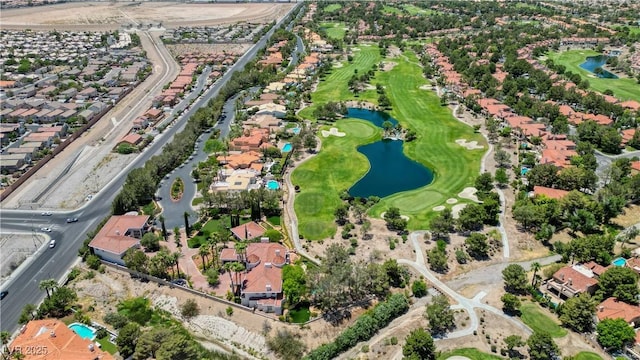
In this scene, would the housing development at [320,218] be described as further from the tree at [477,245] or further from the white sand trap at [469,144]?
the white sand trap at [469,144]

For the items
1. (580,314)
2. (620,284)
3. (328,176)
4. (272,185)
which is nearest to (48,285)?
(272,185)

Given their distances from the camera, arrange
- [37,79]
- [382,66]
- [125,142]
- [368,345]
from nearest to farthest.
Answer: [368,345] → [125,142] → [37,79] → [382,66]

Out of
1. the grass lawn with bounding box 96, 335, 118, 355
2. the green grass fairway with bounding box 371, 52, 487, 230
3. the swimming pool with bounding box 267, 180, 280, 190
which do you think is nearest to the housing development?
the grass lawn with bounding box 96, 335, 118, 355

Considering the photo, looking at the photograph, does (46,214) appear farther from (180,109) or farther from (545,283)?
(545,283)

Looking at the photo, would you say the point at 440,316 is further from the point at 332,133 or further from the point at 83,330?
the point at 332,133

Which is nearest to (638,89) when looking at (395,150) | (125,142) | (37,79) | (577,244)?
(395,150)

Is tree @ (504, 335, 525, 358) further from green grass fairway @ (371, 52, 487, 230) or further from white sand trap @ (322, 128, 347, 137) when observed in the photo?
white sand trap @ (322, 128, 347, 137)

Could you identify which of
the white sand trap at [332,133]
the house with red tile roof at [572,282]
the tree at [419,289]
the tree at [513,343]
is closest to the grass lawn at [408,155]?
the white sand trap at [332,133]
